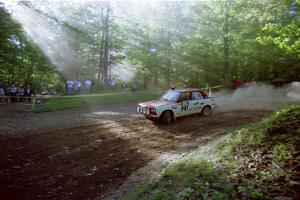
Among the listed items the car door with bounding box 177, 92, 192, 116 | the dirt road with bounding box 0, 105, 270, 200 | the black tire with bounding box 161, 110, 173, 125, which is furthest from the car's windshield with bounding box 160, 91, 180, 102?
the dirt road with bounding box 0, 105, 270, 200

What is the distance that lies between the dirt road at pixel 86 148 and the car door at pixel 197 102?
45cm

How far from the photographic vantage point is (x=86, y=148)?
890 centimetres

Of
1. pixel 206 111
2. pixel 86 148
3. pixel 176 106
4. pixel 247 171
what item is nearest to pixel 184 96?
pixel 176 106

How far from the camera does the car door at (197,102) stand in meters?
13.3

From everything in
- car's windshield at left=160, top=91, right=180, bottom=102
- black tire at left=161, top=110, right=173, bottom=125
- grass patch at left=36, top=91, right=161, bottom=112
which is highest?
car's windshield at left=160, top=91, right=180, bottom=102

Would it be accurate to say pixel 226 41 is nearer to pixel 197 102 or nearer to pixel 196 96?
pixel 196 96

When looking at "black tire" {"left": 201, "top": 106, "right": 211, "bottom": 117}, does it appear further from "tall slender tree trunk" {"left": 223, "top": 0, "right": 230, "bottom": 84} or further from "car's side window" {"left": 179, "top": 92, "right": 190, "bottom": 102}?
"tall slender tree trunk" {"left": 223, "top": 0, "right": 230, "bottom": 84}

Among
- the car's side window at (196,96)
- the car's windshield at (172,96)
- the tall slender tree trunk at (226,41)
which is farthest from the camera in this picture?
the tall slender tree trunk at (226,41)

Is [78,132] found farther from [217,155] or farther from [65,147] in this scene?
[217,155]

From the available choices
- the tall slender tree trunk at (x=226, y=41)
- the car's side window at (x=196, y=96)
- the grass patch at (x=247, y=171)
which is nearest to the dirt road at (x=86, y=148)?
the car's side window at (x=196, y=96)

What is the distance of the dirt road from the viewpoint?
6188mm

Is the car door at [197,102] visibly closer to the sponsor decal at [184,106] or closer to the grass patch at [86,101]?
the sponsor decal at [184,106]

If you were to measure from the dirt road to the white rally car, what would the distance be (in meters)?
0.45

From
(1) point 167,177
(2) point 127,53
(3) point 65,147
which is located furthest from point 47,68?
(1) point 167,177
